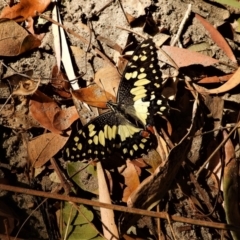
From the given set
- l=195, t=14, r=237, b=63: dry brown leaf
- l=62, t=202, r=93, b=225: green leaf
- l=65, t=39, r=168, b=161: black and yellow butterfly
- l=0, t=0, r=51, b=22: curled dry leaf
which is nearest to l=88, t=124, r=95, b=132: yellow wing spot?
l=65, t=39, r=168, b=161: black and yellow butterfly

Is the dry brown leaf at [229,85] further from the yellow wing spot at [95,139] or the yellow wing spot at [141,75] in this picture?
the yellow wing spot at [95,139]

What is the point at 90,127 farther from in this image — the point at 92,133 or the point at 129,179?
the point at 129,179

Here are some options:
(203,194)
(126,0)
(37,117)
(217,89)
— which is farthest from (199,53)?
(37,117)

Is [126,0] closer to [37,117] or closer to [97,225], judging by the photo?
[37,117]

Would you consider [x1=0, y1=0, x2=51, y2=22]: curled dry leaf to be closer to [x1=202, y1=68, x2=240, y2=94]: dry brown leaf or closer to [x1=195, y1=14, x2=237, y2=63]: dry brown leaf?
[x1=195, y1=14, x2=237, y2=63]: dry brown leaf

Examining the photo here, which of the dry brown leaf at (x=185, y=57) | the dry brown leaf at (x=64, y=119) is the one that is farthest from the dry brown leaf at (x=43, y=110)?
the dry brown leaf at (x=185, y=57)

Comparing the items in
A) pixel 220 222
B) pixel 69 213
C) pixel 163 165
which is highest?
pixel 163 165
